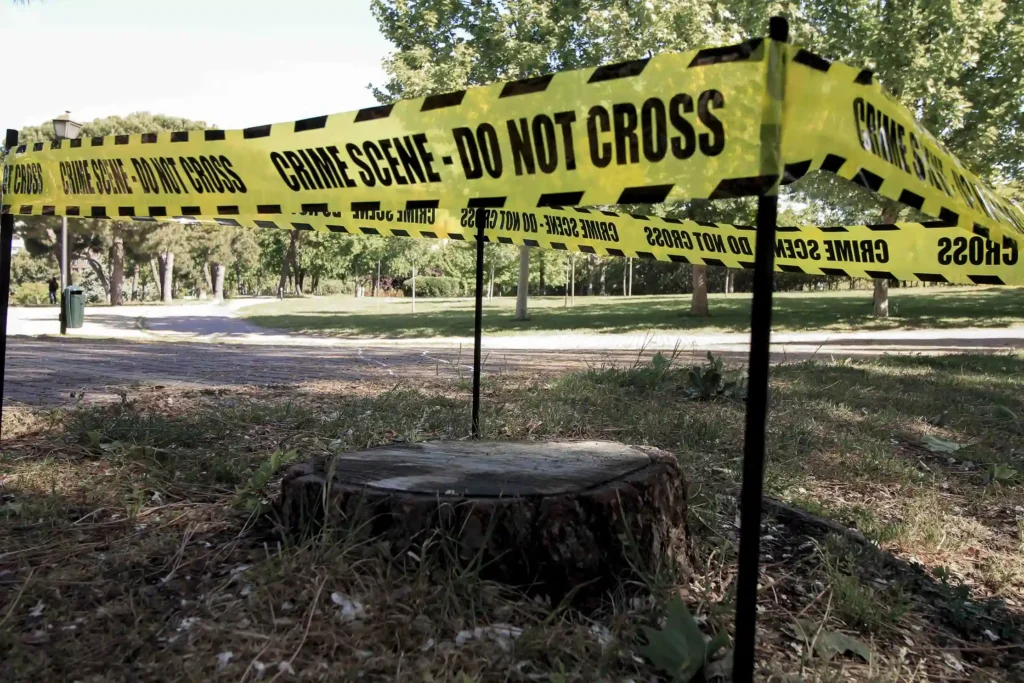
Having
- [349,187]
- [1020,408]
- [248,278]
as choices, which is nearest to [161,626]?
[349,187]

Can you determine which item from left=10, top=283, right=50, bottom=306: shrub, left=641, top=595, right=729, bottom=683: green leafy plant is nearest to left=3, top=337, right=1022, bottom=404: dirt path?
left=641, top=595, right=729, bottom=683: green leafy plant

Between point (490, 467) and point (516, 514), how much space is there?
1.48 ft

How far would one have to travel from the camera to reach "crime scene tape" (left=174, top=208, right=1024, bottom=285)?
4.33 meters

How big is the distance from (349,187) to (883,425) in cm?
432

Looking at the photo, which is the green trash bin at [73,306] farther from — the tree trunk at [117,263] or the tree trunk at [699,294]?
the tree trunk at [117,263]

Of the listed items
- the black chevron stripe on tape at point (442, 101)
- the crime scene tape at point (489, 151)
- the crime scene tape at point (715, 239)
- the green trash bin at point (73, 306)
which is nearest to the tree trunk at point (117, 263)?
the green trash bin at point (73, 306)

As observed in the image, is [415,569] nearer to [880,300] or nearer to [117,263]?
[880,300]

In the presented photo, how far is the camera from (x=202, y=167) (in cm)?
308

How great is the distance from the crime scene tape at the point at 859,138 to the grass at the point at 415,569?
136 centimetres

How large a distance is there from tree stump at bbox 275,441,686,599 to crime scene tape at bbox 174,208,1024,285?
6.68ft

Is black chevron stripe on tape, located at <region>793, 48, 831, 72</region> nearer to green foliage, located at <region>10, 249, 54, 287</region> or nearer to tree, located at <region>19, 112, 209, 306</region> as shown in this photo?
tree, located at <region>19, 112, 209, 306</region>

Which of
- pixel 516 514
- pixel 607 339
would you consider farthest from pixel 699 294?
pixel 516 514

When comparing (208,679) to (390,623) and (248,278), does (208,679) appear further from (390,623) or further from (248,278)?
(248,278)

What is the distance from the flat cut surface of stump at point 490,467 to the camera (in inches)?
102
